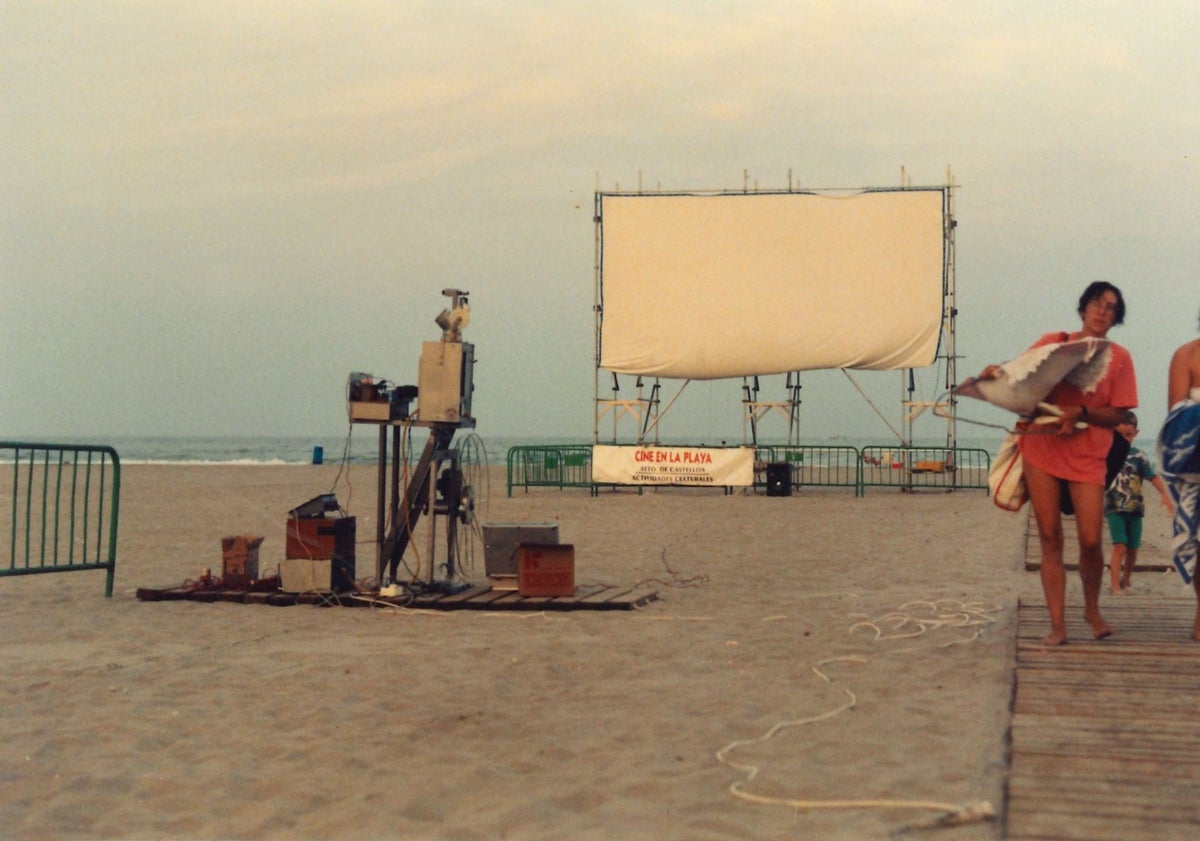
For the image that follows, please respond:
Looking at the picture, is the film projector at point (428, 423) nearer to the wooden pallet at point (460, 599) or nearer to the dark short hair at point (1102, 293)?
the wooden pallet at point (460, 599)

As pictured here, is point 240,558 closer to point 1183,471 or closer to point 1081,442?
→ point 1081,442

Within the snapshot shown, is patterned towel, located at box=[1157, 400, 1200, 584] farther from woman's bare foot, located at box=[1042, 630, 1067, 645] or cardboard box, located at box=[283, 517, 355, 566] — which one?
cardboard box, located at box=[283, 517, 355, 566]

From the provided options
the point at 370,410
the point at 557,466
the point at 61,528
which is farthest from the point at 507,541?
the point at 557,466

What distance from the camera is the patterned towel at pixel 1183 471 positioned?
6455mm

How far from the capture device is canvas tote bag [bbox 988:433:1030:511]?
6934mm

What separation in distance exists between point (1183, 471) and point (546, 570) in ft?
17.6

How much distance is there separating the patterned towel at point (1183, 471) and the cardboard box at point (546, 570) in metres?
5.05

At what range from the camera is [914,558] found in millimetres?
14930

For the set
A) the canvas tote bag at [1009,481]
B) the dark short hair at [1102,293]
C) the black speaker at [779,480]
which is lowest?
the canvas tote bag at [1009,481]

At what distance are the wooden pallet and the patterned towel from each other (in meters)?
4.56

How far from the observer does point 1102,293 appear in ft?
22.3

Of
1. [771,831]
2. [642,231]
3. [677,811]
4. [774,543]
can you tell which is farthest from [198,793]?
[642,231]

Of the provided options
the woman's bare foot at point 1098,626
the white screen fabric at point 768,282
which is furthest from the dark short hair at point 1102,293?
the white screen fabric at point 768,282

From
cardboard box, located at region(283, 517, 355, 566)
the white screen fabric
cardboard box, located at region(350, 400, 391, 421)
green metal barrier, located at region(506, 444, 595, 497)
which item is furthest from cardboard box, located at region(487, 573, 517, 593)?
the white screen fabric
